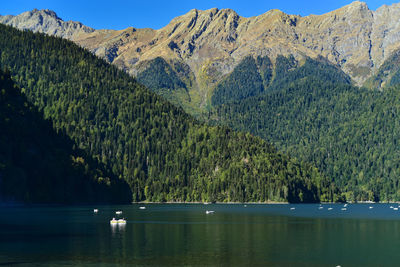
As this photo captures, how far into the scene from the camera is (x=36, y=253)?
364 feet

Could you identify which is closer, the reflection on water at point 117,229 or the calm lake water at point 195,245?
the calm lake water at point 195,245

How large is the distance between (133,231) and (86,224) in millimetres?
28952

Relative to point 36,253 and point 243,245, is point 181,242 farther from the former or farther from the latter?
point 36,253

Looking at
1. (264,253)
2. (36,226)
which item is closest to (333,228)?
(264,253)

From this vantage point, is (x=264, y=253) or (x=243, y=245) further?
(x=243, y=245)

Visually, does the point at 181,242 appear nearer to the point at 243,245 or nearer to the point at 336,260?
the point at 243,245

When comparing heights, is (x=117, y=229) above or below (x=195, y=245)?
above

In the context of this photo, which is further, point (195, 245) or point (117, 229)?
point (117, 229)

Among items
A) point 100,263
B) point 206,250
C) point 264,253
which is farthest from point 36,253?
point 264,253

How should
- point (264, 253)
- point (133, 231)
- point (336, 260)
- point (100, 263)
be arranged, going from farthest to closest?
point (133, 231) → point (264, 253) → point (336, 260) → point (100, 263)

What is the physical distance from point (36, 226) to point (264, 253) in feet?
278

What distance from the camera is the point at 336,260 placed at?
4200 inches

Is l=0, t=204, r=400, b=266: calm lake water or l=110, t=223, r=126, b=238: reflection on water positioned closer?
l=0, t=204, r=400, b=266: calm lake water

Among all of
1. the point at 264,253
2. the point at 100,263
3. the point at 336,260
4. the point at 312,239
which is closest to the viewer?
the point at 100,263
